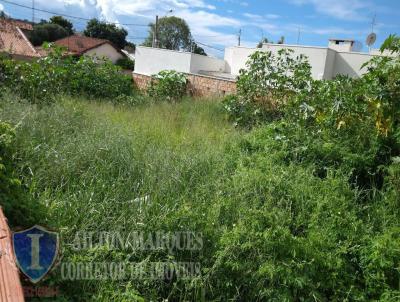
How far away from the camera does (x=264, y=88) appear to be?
23.0 ft

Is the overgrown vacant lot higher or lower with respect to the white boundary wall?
lower

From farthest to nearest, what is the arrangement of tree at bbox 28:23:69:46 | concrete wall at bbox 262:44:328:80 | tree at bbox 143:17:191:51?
tree at bbox 143:17:191:51, tree at bbox 28:23:69:46, concrete wall at bbox 262:44:328:80

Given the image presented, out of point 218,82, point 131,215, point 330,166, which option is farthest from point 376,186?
point 218,82

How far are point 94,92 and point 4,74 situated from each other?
6.81 ft

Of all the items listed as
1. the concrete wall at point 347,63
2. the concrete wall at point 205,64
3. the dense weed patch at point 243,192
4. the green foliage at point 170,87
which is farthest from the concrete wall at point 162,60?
the dense weed patch at point 243,192

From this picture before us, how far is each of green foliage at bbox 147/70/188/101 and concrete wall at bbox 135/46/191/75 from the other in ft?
22.4

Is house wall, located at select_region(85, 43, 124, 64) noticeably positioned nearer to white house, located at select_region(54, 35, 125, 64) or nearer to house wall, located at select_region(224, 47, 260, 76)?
white house, located at select_region(54, 35, 125, 64)

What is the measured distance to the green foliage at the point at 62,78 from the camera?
22.8 feet

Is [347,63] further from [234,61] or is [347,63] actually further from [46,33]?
[46,33]

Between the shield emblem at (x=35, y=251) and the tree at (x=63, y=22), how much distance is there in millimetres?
38902

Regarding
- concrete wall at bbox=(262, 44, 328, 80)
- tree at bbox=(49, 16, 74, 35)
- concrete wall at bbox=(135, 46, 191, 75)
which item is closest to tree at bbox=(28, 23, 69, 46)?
tree at bbox=(49, 16, 74, 35)

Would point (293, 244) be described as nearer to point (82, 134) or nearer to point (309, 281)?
point (309, 281)

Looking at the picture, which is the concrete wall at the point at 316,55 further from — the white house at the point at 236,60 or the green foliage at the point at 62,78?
the green foliage at the point at 62,78

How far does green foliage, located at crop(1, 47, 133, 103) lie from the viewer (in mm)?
6949
